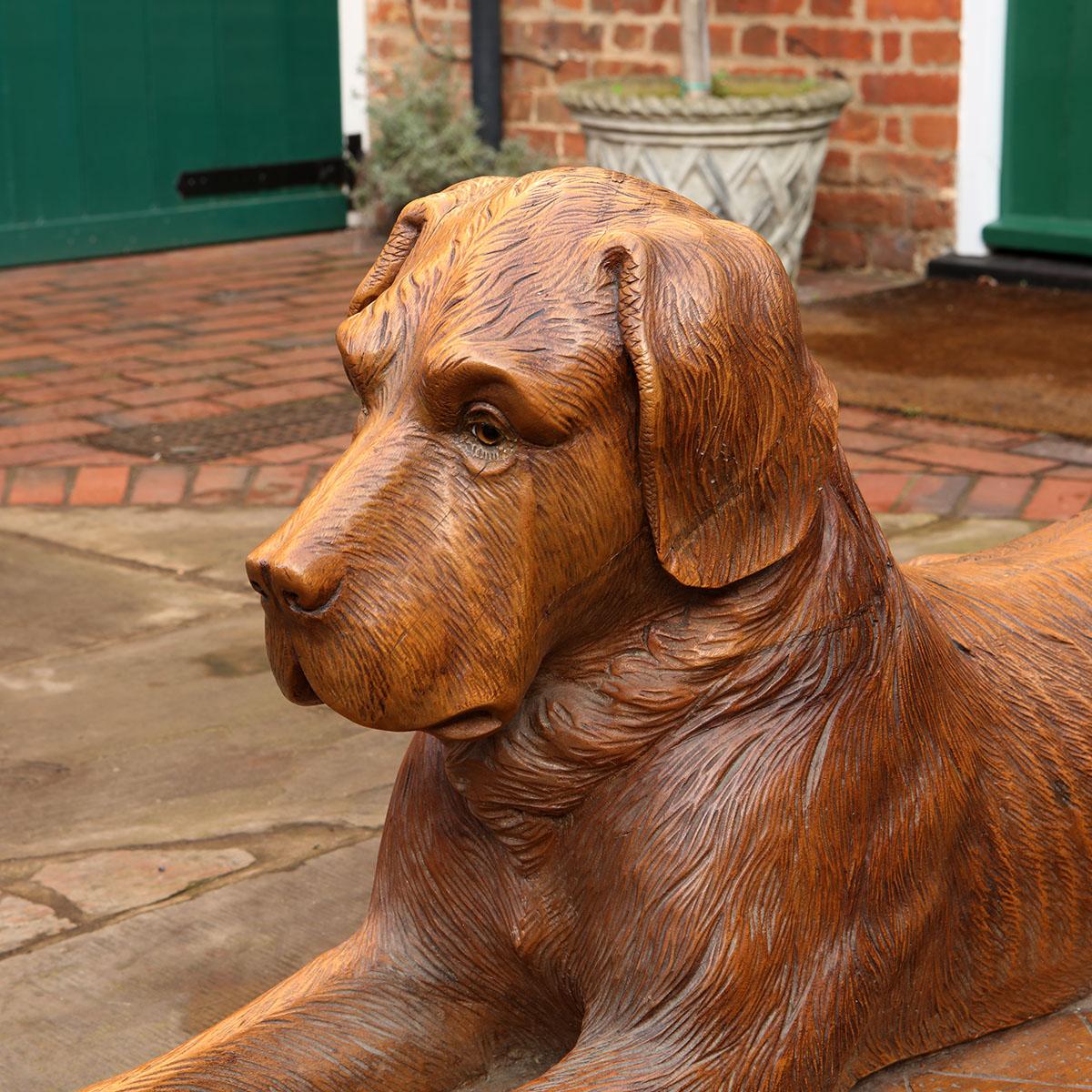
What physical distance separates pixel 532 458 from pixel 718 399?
0.64ft

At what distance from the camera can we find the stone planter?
25.7 ft

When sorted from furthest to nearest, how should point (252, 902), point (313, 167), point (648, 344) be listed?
point (313, 167) < point (252, 902) < point (648, 344)

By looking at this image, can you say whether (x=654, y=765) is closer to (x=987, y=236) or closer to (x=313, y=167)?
(x=987, y=236)

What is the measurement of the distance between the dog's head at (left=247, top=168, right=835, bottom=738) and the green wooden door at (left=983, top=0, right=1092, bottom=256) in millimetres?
6868

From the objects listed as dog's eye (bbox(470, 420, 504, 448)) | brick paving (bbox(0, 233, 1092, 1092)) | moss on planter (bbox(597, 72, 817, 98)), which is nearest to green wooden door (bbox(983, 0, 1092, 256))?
brick paving (bbox(0, 233, 1092, 1092))

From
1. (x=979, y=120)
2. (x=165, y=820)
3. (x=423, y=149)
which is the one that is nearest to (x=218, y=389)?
(x=423, y=149)

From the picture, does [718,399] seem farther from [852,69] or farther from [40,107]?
[40,107]

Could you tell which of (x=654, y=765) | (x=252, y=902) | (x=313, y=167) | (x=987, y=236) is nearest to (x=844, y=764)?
(x=654, y=765)

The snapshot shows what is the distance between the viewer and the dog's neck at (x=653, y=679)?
1960mm

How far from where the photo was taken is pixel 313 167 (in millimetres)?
10117

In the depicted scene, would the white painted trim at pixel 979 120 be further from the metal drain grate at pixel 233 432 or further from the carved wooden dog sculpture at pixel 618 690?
the carved wooden dog sculpture at pixel 618 690

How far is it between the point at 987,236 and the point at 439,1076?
7109 mm

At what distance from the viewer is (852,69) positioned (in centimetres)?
877

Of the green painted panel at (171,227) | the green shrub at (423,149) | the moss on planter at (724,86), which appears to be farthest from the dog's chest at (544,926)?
the green painted panel at (171,227)
